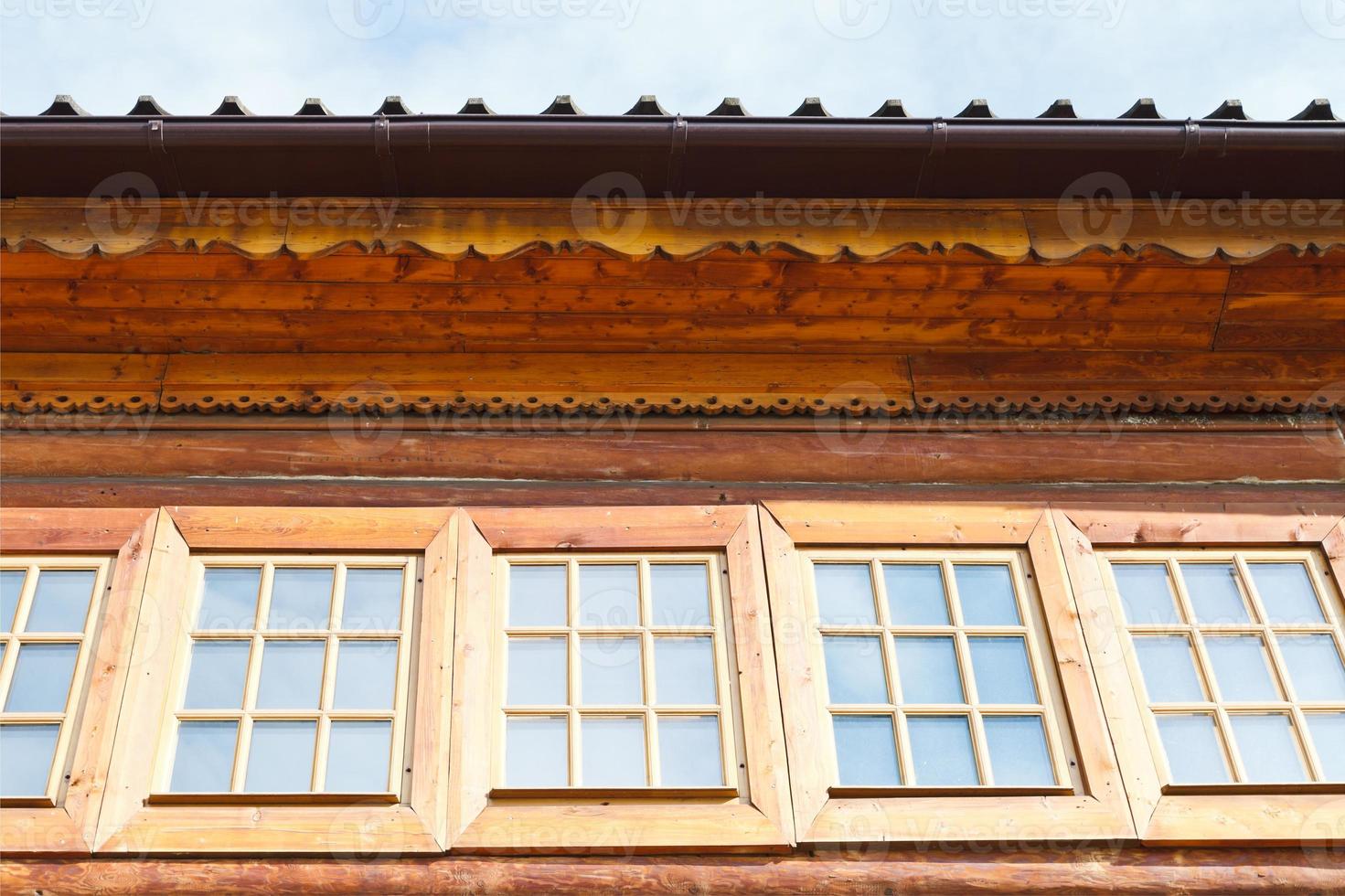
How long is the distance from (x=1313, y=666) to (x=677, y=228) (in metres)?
2.72

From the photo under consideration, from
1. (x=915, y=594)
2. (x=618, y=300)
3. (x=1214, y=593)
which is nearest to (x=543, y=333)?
(x=618, y=300)

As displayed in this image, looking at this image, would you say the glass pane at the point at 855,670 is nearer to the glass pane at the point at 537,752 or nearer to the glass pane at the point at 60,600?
the glass pane at the point at 537,752

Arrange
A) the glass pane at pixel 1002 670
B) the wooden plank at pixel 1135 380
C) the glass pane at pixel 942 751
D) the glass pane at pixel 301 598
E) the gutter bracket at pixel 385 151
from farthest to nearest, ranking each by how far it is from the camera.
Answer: the wooden plank at pixel 1135 380 < the gutter bracket at pixel 385 151 < the glass pane at pixel 301 598 < the glass pane at pixel 1002 670 < the glass pane at pixel 942 751

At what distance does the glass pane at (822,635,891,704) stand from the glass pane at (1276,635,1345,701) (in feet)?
4.62

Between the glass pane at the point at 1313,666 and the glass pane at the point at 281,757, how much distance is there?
3.27 meters

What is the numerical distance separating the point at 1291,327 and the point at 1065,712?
2144 mm

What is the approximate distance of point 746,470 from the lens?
5.41m

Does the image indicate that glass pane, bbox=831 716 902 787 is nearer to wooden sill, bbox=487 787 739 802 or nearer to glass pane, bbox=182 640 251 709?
wooden sill, bbox=487 787 739 802

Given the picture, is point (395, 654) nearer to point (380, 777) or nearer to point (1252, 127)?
point (380, 777)

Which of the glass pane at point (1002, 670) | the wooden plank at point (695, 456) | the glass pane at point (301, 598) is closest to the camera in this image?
the glass pane at point (1002, 670)

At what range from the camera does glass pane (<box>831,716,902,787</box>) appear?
4.49 metres

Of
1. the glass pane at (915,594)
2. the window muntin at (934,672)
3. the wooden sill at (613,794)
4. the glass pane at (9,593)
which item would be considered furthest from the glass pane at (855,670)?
the glass pane at (9,593)

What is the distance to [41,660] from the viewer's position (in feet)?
15.3

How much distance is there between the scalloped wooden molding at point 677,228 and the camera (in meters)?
5.16
